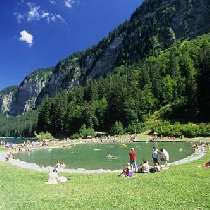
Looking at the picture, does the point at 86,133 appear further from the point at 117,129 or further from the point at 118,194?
the point at 118,194

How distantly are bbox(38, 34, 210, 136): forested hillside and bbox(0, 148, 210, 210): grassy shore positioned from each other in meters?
94.0

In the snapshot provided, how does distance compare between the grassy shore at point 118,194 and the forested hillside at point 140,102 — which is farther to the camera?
the forested hillside at point 140,102

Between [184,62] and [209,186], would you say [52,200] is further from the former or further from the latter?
[184,62]

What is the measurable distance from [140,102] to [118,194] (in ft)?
431

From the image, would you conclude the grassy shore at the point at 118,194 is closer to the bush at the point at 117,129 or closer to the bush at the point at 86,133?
the bush at the point at 117,129

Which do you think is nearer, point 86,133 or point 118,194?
point 118,194

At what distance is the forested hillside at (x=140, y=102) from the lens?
417ft

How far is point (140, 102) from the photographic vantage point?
156750 millimetres

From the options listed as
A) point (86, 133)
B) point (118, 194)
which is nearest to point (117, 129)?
point (86, 133)

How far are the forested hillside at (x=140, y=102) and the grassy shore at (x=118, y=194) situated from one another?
9399 cm

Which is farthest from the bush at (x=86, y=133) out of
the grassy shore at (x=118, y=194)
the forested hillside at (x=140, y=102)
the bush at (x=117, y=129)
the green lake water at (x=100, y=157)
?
the grassy shore at (x=118, y=194)

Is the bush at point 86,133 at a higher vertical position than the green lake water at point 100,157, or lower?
higher

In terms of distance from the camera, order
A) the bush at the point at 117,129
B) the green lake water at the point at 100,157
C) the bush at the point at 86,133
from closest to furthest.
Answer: the green lake water at the point at 100,157 → the bush at the point at 117,129 → the bush at the point at 86,133

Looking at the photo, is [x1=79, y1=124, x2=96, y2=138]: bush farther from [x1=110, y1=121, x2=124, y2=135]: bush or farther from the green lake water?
the green lake water
